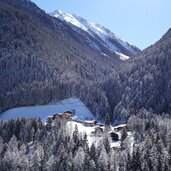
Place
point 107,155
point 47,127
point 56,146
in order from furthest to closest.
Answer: point 47,127 → point 56,146 → point 107,155

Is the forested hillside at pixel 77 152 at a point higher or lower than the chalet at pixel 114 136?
lower

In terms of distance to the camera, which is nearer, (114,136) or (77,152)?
(77,152)

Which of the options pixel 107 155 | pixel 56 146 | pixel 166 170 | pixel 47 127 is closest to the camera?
pixel 166 170

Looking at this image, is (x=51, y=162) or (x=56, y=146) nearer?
(x=51, y=162)

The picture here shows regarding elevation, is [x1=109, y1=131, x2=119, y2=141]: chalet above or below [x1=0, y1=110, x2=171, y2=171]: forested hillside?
above

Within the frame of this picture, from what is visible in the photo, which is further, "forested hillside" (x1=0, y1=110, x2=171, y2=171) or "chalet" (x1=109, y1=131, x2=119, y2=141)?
"chalet" (x1=109, y1=131, x2=119, y2=141)

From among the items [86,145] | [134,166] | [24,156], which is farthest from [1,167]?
[134,166]

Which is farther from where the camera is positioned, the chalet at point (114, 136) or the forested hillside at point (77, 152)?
the chalet at point (114, 136)

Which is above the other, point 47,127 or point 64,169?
point 47,127

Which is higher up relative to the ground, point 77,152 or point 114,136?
point 114,136

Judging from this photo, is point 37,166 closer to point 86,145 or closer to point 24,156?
point 24,156
